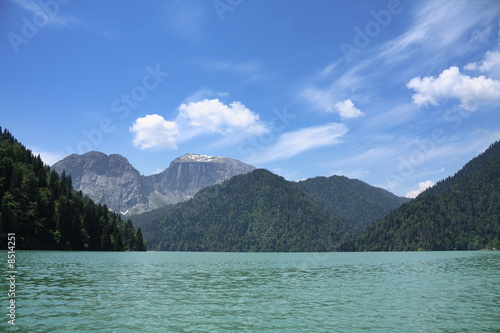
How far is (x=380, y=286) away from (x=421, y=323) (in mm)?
23206

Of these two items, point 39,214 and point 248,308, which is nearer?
point 248,308

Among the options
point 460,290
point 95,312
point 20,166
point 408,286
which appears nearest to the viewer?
point 95,312

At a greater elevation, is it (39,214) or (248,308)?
(39,214)

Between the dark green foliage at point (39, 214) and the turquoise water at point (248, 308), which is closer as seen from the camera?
the turquoise water at point (248, 308)

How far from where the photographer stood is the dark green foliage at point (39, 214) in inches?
5007

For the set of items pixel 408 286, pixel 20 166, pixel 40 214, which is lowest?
pixel 408 286

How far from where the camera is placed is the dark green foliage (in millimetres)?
Result: 127188

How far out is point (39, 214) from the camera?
144500 mm

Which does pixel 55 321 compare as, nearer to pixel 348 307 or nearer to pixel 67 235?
pixel 348 307

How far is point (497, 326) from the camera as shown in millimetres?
25391

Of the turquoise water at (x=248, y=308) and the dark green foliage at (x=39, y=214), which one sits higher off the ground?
the dark green foliage at (x=39, y=214)

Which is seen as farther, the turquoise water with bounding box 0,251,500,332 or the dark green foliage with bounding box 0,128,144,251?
the dark green foliage with bounding box 0,128,144,251

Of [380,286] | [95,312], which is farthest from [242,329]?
[380,286]

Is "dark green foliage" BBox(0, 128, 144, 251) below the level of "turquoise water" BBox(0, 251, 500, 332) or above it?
above
